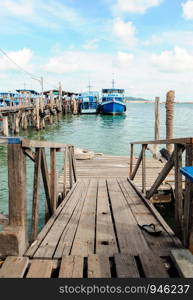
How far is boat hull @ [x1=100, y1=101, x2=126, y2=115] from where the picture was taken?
48750mm

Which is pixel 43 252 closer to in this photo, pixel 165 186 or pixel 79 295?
pixel 79 295

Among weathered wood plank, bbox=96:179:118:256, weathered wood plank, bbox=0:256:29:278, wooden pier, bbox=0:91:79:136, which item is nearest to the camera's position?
weathered wood plank, bbox=0:256:29:278

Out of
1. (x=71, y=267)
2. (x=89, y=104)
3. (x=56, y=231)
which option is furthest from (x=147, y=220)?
(x=89, y=104)

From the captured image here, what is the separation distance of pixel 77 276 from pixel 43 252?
61 centimetres

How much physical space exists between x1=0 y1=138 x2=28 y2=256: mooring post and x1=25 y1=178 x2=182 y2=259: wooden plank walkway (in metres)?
0.29

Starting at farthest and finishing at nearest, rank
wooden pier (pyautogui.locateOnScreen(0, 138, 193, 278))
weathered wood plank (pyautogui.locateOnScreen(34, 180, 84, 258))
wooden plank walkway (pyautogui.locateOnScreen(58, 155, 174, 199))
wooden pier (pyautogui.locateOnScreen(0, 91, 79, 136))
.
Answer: wooden pier (pyautogui.locateOnScreen(0, 91, 79, 136)), wooden plank walkway (pyautogui.locateOnScreen(58, 155, 174, 199)), weathered wood plank (pyautogui.locateOnScreen(34, 180, 84, 258)), wooden pier (pyautogui.locateOnScreen(0, 138, 193, 278))

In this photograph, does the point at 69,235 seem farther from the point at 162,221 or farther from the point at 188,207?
the point at 188,207

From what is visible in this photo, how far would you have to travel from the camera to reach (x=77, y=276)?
2.14 m

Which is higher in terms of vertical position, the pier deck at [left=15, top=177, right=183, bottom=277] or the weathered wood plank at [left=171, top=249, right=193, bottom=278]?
the weathered wood plank at [left=171, top=249, right=193, bottom=278]

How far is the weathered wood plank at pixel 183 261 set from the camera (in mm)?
2121

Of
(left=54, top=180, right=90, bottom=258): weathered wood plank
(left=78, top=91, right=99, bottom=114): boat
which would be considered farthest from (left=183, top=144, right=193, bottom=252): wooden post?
(left=78, top=91, right=99, bottom=114): boat

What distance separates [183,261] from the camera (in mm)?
2275

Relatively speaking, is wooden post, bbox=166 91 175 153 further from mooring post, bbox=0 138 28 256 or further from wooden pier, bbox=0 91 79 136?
wooden pier, bbox=0 91 79 136

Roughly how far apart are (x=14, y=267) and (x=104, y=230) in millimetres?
1360
